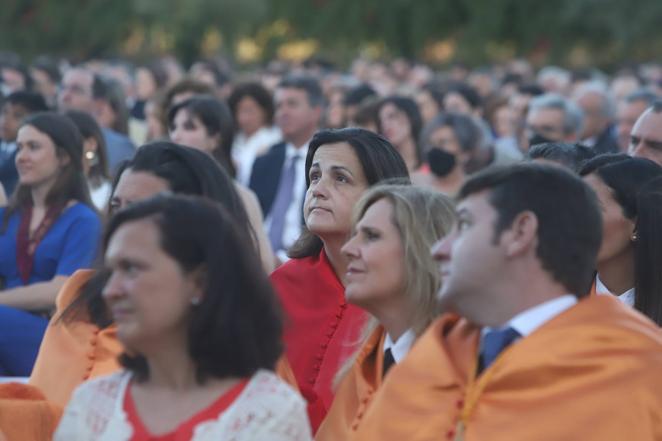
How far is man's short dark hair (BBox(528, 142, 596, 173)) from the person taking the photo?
21.2 ft

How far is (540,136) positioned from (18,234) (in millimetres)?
3644

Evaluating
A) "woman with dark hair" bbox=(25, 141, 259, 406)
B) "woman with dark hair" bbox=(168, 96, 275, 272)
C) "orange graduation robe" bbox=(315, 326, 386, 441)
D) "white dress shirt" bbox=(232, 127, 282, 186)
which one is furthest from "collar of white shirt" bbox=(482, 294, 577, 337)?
"white dress shirt" bbox=(232, 127, 282, 186)

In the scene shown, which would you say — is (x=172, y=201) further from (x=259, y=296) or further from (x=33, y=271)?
(x=33, y=271)

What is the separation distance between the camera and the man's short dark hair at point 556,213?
4.00 meters

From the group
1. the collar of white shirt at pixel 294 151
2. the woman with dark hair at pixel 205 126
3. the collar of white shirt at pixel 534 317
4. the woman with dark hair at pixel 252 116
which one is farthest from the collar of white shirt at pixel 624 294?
the woman with dark hair at pixel 252 116

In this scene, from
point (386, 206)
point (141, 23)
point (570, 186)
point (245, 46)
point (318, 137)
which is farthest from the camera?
point (245, 46)

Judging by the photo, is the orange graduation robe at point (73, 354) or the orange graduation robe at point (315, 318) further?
the orange graduation robe at point (315, 318)

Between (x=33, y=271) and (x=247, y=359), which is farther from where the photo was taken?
(x=33, y=271)

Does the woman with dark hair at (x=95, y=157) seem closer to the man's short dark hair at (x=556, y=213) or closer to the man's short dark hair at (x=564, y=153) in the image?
the man's short dark hair at (x=564, y=153)

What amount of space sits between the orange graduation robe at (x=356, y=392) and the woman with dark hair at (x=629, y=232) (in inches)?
46.9

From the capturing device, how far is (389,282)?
4.59 meters

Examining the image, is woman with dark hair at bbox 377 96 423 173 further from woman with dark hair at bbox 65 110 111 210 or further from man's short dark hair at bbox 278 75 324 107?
woman with dark hair at bbox 65 110 111 210

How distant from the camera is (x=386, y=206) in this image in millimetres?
4691

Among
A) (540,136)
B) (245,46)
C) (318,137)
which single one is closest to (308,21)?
(245,46)
